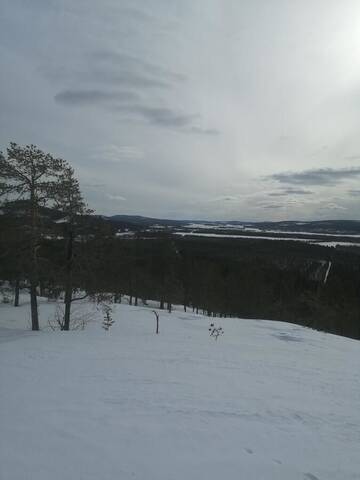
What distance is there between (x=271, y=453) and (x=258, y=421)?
0.97 meters

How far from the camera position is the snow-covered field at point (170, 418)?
13.1ft

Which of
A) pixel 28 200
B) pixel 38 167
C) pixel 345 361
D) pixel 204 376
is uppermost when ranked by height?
pixel 38 167

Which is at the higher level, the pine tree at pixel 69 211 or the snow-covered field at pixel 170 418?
the pine tree at pixel 69 211

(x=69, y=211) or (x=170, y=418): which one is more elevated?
(x=69, y=211)

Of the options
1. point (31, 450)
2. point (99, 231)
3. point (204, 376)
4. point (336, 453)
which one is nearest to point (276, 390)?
point (204, 376)

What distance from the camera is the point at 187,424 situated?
509 cm

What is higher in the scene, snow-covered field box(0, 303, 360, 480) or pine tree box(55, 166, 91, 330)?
pine tree box(55, 166, 91, 330)

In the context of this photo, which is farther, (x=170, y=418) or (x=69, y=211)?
(x=69, y=211)

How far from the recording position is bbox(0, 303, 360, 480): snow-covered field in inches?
157

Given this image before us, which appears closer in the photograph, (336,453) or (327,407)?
(336,453)

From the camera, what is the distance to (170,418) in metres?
5.25

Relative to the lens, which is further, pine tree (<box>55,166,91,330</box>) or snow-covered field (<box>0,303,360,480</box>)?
pine tree (<box>55,166,91,330</box>)

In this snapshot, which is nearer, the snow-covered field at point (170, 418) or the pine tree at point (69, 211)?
the snow-covered field at point (170, 418)

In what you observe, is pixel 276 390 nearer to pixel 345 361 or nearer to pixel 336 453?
pixel 336 453
